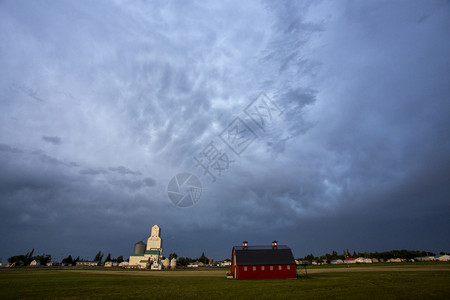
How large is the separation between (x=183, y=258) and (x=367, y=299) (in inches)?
6429

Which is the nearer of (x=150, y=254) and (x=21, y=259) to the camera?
(x=150, y=254)

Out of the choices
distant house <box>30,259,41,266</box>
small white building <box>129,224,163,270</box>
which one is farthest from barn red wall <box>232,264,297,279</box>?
distant house <box>30,259,41,266</box>

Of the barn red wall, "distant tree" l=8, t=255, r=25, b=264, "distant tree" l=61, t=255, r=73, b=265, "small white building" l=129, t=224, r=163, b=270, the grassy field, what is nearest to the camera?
the grassy field

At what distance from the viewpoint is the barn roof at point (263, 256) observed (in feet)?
155

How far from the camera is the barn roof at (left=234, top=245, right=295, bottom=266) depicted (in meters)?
47.2

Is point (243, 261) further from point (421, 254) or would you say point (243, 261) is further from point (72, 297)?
point (421, 254)

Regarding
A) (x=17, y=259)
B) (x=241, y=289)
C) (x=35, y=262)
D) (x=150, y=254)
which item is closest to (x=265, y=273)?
(x=241, y=289)

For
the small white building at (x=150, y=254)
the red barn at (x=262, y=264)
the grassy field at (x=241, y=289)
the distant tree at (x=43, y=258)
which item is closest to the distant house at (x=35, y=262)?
the distant tree at (x=43, y=258)

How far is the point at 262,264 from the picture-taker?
154ft

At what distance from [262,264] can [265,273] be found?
1.70 m

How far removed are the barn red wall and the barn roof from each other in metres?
→ 0.83

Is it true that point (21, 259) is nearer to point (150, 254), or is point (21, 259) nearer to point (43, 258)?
point (43, 258)

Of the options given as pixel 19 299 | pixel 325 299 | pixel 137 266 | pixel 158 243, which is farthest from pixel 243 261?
pixel 158 243

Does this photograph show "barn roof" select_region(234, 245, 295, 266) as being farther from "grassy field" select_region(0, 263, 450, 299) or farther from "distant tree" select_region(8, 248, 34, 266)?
"distant tree" select_region(8, 248, 34, 266)
